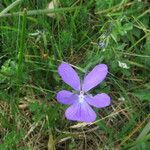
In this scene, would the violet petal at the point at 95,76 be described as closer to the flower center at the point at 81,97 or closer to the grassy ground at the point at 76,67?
the flower center at the point at 81,97

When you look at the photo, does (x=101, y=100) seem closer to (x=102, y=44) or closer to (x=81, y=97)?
(x=81, y=97)

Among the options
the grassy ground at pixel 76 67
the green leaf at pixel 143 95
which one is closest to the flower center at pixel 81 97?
the grassy ground at pixel 76 67

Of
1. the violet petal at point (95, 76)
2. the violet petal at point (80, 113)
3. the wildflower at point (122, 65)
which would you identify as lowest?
the violet petal at point (80, 113)

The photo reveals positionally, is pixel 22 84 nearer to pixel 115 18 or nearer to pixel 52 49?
pixel 52 49

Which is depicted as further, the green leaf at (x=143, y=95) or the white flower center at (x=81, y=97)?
the green leaf at (x=143, y=95)

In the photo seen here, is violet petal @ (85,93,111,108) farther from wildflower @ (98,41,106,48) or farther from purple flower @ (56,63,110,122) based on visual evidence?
wildflower @ (98,41,106,48)

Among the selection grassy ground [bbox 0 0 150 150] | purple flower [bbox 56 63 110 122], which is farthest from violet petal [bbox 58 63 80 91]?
grassy ground [bbox 0 0 150 150]
